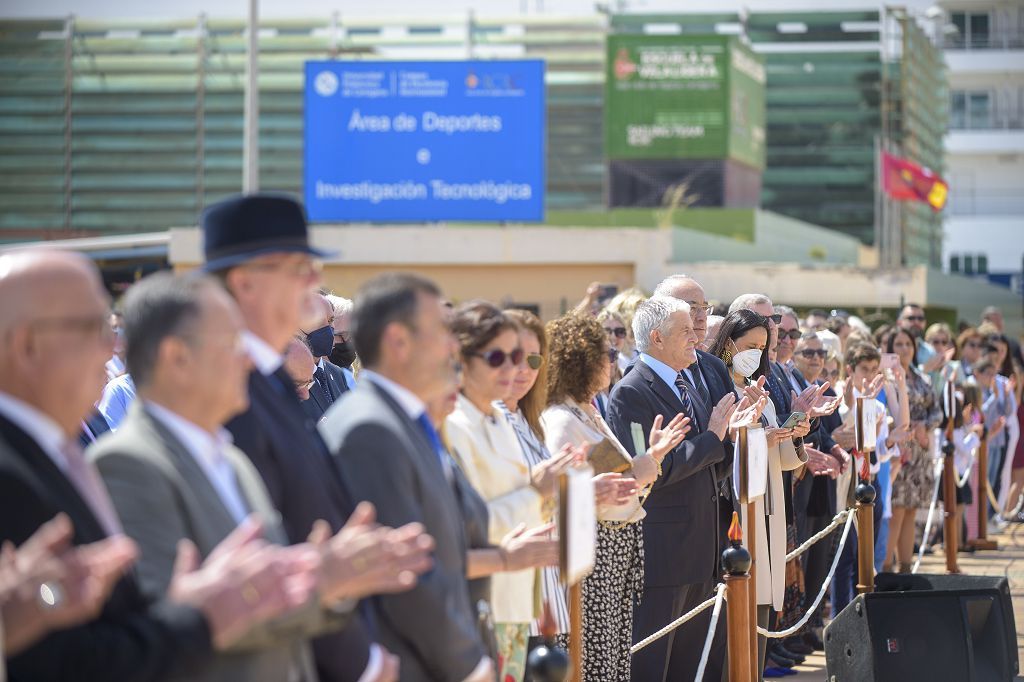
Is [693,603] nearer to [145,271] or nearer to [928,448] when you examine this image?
[928,448]

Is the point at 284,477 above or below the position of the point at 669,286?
below

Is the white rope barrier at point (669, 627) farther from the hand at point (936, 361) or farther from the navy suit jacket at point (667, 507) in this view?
the hand at point (936, 361)

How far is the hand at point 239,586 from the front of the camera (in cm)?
273

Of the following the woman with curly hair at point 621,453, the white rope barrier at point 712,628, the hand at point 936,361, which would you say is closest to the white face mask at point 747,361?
the woman with curly hair at point 621,453

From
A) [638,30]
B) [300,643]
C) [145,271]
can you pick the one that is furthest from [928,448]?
[638,30]

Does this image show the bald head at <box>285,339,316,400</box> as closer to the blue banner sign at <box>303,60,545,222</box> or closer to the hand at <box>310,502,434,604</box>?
the hand at <box>310,502,434,604</box>

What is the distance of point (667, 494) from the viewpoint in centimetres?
691

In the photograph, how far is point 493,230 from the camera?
22578 millimetres

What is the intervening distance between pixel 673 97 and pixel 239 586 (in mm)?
32435

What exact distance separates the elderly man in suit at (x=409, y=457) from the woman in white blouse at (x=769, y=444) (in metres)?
3.70

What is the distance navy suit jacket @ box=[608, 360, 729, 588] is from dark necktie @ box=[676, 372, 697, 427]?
3cm

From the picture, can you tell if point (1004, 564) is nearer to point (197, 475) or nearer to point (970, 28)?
point (197, 475)

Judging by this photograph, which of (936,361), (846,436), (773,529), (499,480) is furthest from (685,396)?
(936,361)

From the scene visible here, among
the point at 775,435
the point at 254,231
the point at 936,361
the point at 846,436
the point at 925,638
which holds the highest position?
the point at 254,231
